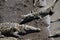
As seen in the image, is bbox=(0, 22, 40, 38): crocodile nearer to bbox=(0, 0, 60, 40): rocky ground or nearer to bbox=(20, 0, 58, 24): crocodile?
bbox=(0, 0, 60, 40): rocky ground

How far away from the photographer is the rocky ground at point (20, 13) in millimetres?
4616

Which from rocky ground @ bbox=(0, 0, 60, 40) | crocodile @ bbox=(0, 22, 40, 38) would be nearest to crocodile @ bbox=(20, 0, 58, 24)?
rocky ground @ bbox=(0, 0, 60, 40)

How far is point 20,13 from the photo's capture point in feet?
18.2

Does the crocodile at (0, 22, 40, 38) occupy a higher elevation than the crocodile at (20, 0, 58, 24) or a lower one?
lower

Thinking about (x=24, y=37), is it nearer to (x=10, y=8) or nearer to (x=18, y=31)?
(x=18, y=31)

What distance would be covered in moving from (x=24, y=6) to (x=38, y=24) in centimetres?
107

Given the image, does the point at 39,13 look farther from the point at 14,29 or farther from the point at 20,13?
the point at 14,29

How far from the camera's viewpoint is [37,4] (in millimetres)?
5871

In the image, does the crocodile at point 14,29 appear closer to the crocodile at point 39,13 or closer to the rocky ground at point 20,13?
the rocky ground at point 20,13

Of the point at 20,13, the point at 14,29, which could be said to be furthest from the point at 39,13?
the point at 14,29

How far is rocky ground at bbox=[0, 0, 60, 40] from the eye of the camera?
15.1ft

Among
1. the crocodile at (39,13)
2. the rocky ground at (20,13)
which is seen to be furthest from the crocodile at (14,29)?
the crocodile at (39,13)

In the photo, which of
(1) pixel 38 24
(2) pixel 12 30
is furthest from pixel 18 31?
(1) pixel 38 24

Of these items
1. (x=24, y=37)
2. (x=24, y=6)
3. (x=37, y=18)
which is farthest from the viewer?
(x=24, y=6)
